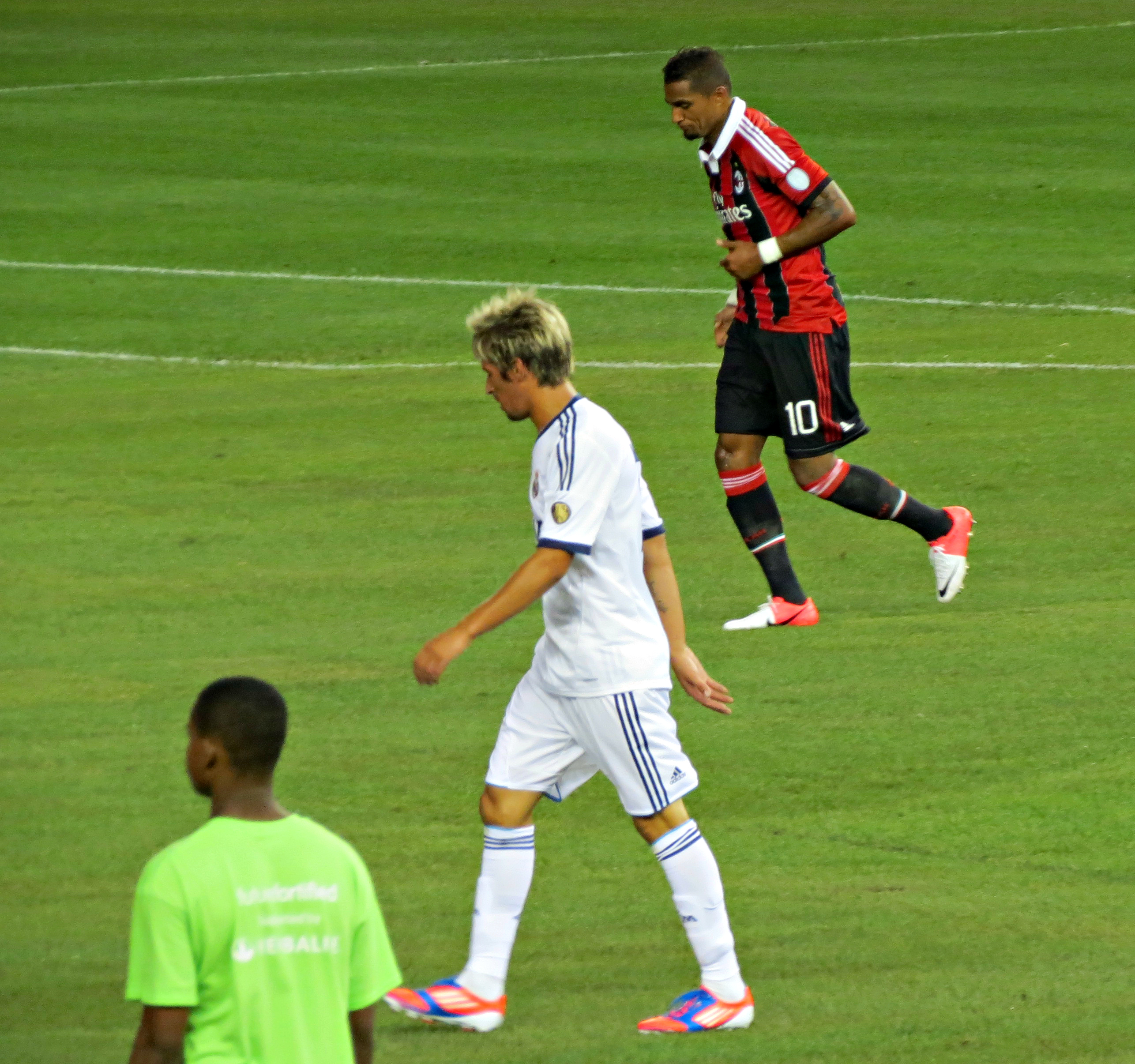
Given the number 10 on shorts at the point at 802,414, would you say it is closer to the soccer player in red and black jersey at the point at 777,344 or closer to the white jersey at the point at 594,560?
the soccer player in red and black jersey at the point at 777,344

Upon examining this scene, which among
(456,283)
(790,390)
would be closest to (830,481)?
(790,390)

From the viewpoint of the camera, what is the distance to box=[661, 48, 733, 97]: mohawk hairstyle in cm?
907

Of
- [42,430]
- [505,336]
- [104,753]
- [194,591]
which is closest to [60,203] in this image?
[42,430]

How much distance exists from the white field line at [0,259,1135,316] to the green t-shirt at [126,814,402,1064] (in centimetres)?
1356

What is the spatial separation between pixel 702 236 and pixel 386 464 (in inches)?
324

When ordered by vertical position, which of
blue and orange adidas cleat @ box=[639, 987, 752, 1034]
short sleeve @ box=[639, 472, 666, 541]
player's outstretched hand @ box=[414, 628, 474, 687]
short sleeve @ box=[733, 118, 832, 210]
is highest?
short sleeve @ box=[733, 118, 832, 210]

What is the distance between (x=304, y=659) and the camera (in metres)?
9.22

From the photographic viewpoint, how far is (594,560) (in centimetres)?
586

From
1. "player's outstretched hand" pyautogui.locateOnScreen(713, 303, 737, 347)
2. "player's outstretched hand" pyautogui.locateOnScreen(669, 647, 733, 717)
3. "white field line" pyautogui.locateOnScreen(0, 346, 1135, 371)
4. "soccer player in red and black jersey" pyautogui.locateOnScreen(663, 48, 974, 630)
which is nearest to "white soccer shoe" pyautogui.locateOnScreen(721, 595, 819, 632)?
"soccer player in red and black jersey" pyautogui.locateOnScreen(663, 48, 974, 630)

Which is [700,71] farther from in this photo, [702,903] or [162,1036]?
[162,1036]

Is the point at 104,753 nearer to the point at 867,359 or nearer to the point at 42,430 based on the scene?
the point at 42,430

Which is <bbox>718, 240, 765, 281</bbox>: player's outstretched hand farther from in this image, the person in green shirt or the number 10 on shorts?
the person in green shirt

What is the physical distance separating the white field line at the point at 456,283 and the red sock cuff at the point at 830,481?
7588mm

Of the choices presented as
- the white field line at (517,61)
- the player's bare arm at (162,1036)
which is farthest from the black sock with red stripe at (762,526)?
the white field line at (517,61)
